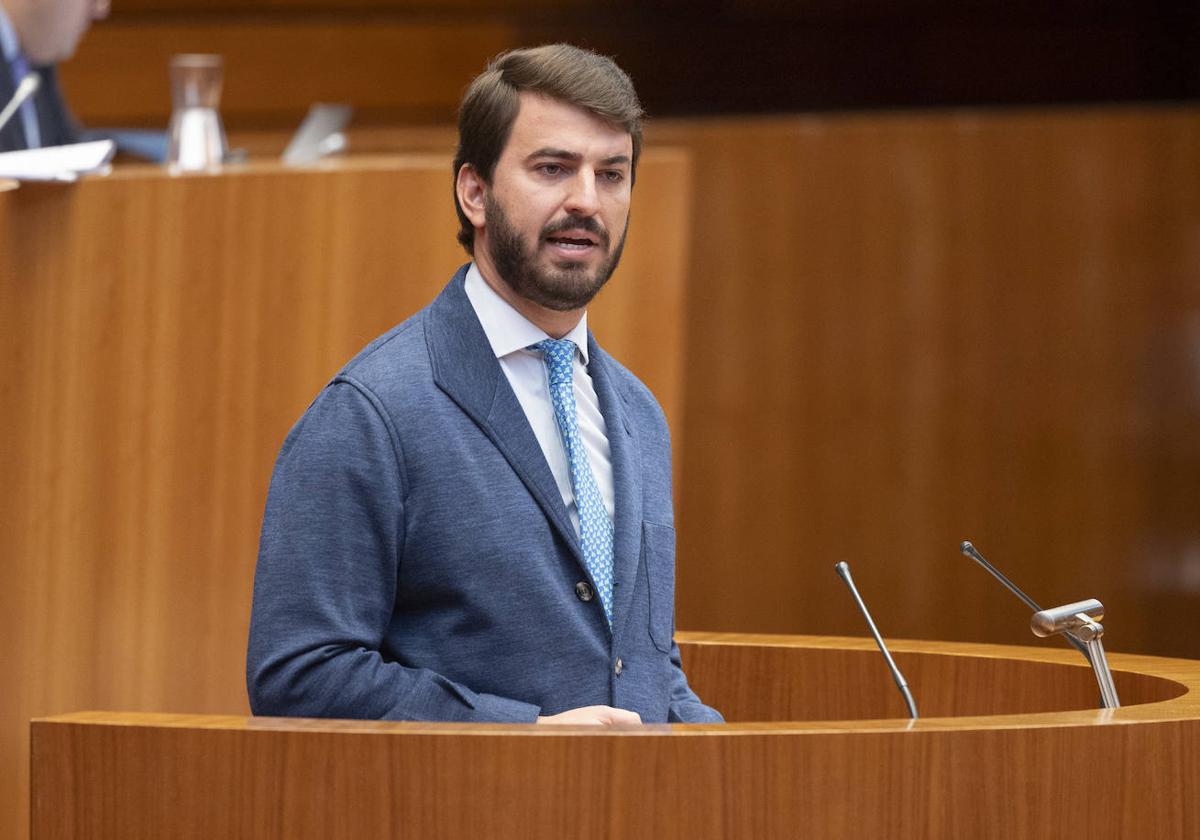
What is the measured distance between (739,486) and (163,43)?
1.67 m

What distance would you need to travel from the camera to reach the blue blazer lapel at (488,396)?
54.3 inches

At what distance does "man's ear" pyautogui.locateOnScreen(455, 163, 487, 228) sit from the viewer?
1.48 meters

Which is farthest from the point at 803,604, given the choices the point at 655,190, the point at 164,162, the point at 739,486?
the point at 164,162

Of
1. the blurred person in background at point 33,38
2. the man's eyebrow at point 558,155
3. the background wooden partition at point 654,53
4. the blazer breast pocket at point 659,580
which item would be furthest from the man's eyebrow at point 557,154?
the background wooden partition at point 654,53

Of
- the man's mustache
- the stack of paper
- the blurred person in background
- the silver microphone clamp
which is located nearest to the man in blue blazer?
the man's mustache

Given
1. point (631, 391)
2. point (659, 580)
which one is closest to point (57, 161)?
point (631, 391)

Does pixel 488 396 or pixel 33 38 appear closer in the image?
pixel 488 396

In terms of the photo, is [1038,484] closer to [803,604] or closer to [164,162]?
[803,604]

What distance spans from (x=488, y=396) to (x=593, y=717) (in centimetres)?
28

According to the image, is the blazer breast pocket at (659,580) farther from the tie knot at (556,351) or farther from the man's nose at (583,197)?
the man's nose at (583,197)

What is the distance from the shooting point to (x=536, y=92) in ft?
4.75

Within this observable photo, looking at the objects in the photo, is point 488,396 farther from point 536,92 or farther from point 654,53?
point 654,53

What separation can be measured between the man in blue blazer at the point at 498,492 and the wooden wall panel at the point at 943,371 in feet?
8.11

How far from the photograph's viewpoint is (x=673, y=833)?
1122mm
